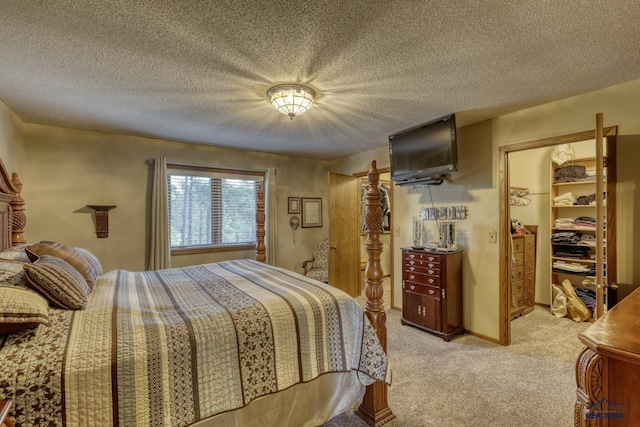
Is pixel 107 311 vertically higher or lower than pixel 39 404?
higher

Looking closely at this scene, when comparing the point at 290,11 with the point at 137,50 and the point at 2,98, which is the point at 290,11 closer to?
the point at 137,50

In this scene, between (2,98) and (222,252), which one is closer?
(2,98)

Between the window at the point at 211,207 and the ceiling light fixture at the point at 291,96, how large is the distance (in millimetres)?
2321

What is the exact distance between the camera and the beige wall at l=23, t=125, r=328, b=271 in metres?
3.24

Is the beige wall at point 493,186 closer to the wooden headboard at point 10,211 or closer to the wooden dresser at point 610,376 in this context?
the wooden dresser at point 610,376

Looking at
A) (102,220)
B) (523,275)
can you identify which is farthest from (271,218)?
(523,275)

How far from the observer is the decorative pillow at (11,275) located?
139cm

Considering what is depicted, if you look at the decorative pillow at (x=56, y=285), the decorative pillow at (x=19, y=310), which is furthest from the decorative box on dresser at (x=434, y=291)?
the decorative pillow at (x=19, y=310)

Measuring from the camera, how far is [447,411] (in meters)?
2.04

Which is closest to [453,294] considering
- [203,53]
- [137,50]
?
[203,53]

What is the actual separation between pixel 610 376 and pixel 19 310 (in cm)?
235

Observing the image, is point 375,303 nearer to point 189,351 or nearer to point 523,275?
point 189,351

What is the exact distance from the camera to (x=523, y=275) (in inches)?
158

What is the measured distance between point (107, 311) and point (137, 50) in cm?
154
